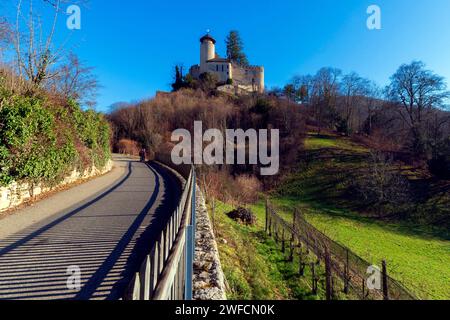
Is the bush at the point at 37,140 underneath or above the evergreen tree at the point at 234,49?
underneath

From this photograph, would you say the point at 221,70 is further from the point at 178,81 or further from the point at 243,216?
the point at 243,216

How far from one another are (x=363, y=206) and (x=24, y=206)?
25.2 metres

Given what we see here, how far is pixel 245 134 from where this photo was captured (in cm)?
4519

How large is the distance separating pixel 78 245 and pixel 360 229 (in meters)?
18.8

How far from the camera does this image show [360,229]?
1788 cm

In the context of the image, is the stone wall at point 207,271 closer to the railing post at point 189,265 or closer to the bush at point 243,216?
the railing post at point 189,265

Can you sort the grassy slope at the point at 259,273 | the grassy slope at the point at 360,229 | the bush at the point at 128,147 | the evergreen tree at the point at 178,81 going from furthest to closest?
the evergreen tree at the point at 178,81 < the bush at the point at 128,147 < the grassy slope at the point at 360,229 < the grassy slope at the point at 259,273

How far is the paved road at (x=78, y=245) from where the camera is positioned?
363 cm

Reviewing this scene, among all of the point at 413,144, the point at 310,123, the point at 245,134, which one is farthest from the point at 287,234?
the point at 310,123

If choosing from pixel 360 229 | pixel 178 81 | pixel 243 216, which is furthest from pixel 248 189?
pixel 178 81

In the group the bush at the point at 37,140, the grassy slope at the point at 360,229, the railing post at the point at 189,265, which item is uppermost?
the bush at the point at 37,140

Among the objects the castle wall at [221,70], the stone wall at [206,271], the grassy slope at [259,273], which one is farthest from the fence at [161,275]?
the castle wall at [221,70]

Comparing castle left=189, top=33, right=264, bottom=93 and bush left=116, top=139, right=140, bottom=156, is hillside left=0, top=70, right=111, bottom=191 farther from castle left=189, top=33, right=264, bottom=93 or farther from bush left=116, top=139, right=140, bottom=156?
castle left=189, top=33, right=264, bottom=93

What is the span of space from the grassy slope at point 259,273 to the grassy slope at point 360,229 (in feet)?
16.2
